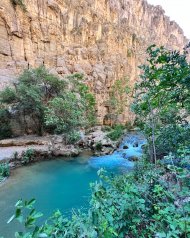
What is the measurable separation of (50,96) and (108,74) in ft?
52.2

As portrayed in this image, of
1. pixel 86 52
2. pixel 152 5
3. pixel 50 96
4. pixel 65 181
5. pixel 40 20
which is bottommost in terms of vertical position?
pixel 65 181

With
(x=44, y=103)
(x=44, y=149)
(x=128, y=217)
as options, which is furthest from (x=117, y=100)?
(x=128, y=217)

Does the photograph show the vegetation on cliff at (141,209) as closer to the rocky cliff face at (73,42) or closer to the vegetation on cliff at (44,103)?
the vegetation on cliff at (44,103)

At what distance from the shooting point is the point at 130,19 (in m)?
51.7

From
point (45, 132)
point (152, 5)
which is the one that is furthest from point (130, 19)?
point (45, 132)

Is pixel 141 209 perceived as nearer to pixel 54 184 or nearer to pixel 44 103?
pixel 54 184

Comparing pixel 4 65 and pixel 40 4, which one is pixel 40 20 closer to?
pixel 40 4

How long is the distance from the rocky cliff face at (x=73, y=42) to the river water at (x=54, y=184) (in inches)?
536

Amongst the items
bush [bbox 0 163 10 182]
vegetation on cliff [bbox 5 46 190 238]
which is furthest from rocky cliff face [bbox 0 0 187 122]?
vegetation on cliff [bbox 5 46 190 238]

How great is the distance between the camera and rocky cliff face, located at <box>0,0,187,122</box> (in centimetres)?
2408

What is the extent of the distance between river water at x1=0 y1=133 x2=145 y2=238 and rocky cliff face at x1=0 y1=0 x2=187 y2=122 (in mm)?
13619

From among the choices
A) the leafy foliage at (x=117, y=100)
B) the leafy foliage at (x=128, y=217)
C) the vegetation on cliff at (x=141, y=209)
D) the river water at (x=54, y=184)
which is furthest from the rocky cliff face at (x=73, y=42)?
the leafy foliage at (x=128, y=217)

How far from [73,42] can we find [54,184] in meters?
26.3

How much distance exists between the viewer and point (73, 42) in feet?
102
